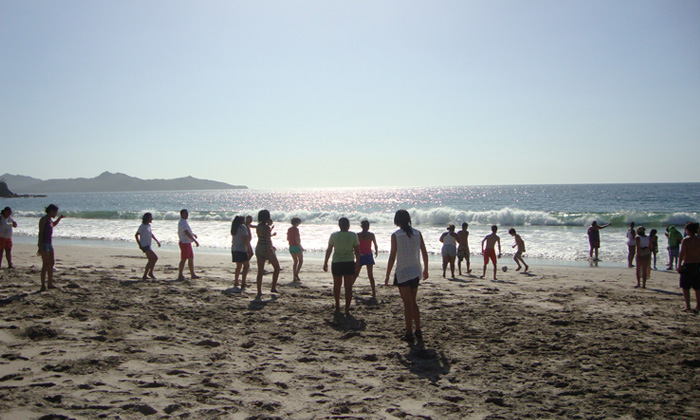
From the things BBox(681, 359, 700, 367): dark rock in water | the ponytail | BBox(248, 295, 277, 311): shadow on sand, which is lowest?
BBox(248, 295, 277, 311): shadow on sand

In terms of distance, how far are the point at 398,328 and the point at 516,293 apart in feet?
12.7

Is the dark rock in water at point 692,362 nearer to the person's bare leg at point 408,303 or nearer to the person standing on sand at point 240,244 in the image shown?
the person's bare leg at point 408,303

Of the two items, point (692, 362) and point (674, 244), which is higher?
point (674, 244)

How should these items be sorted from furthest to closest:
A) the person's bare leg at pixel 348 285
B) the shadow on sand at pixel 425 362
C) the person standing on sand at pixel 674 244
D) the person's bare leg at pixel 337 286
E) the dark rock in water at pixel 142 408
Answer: the person standing on sand at pixel 674 244, the person's bare leg at pixel 337 286, the person's bare leg at pixel 348 285, the shadow on sand at pixel 425 362, the dark rock in water at pixel 142 408

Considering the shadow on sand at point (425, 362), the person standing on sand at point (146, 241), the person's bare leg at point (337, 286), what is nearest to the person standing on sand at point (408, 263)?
the shadow on sand at point (425, 362)

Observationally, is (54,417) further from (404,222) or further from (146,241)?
(146,241)

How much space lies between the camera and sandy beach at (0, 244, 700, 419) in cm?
386

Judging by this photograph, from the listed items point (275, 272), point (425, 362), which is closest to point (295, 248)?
point (275, 272)

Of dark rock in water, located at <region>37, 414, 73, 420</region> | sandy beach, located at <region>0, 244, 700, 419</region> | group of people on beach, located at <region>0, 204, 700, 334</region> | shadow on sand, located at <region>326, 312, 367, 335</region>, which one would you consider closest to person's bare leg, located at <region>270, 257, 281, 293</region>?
group of people on beach, located at <region>0, 204, 700, 334</region>

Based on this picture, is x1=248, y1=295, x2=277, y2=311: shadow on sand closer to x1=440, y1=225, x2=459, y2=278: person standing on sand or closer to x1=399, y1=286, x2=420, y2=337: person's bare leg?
x1=399, y1=286, x2=420, y2=337: person's bare leg

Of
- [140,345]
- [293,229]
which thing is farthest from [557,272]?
[140,345]

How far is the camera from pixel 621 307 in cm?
796

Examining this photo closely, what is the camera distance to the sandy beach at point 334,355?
12.7 feet

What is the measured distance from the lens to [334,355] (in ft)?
17.4
